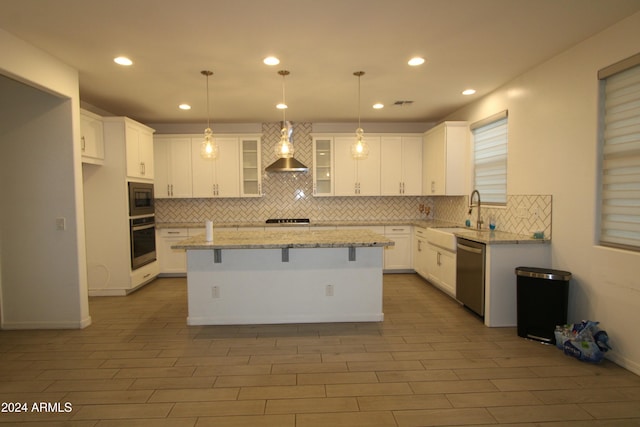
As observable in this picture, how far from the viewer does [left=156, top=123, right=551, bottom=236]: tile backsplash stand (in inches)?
243

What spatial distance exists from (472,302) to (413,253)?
2063 mm

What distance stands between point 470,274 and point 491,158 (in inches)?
68.2

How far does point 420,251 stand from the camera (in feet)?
18.1

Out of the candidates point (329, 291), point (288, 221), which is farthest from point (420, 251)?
point (329, 291)

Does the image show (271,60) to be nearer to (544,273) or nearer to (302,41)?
(302,41)

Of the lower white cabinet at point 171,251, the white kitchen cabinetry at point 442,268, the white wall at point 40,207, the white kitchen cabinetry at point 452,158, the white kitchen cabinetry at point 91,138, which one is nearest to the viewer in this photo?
the white wall at point 40,207

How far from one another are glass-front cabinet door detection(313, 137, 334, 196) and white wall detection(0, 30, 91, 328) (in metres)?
3.47

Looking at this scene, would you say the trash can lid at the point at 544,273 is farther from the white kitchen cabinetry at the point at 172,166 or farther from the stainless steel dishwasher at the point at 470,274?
the white kitchen cabinetry at the point at 172,166

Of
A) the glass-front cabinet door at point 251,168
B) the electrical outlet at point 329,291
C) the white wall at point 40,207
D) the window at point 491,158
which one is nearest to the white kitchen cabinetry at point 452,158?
the window at point 491,158

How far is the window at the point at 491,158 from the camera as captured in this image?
4.29 metres

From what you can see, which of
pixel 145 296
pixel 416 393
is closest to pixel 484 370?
pixel 416 393

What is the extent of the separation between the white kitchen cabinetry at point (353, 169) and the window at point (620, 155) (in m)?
3.42

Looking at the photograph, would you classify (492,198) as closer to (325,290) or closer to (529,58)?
(529,58)

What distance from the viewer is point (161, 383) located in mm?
2508
